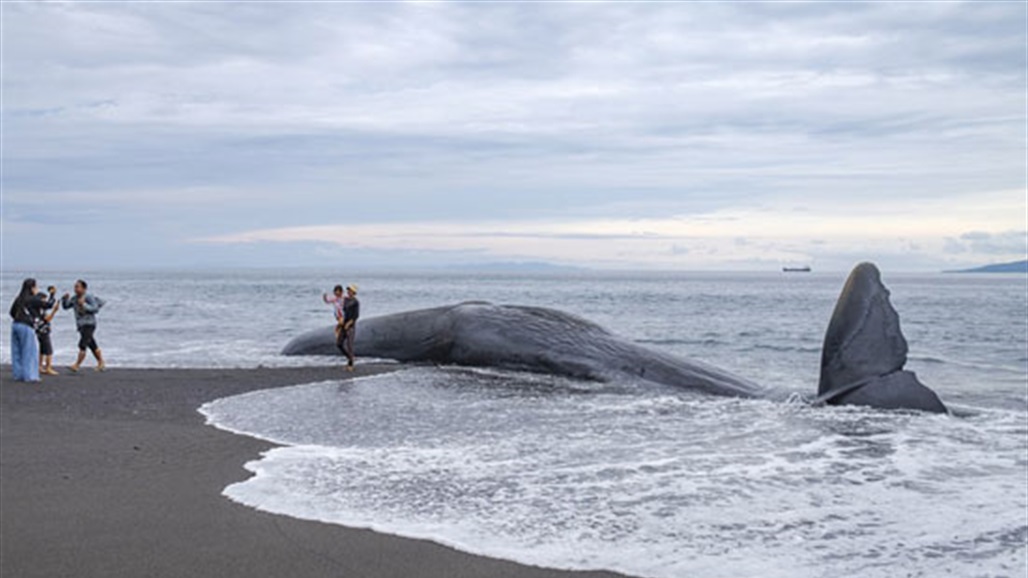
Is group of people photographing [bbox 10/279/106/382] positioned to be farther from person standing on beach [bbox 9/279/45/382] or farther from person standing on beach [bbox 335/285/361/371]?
person standing on beach [bbox 335/285/361/371]

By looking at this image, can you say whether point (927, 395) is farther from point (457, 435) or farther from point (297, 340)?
point (297, 340)

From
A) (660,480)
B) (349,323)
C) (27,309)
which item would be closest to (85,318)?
(27,309)

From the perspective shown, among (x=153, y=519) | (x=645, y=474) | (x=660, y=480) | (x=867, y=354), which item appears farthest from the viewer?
(x=867, y=354)

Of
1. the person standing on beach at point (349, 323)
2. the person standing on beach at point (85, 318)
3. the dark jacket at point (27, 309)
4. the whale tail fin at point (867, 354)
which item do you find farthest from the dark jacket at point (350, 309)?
the whale tail fin at point (867, 354)

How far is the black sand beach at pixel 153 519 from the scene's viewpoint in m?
5.91

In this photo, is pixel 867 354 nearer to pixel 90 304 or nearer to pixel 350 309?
pixel 350 309

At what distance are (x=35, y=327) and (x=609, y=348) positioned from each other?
9528mm

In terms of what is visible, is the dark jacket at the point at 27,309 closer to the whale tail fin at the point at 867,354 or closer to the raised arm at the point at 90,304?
the raised arm at the point at 90,304

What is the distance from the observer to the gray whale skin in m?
12.5

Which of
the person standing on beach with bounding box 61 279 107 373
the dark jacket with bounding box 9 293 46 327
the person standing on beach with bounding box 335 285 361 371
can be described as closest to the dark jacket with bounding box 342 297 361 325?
the person standing on beach with bounding box 335 285 361 371

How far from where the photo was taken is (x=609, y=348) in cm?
1670

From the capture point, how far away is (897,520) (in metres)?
7.20

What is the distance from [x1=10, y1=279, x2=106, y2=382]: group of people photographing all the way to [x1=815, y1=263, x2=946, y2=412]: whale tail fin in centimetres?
1204

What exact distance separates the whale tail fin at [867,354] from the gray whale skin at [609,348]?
0.01 meters
